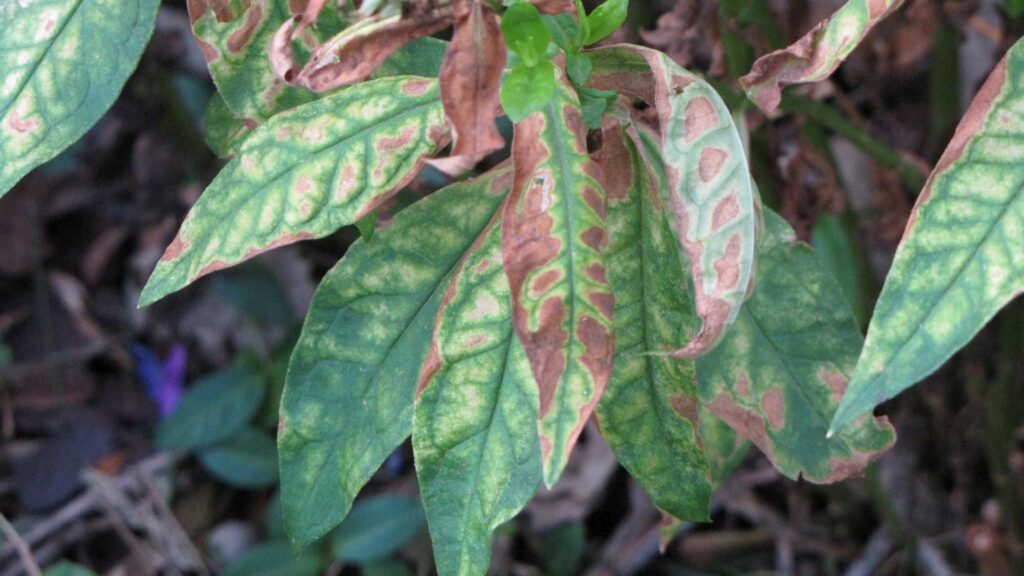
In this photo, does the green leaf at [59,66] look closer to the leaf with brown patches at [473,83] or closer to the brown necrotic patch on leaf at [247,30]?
the brown necrotic patch on leaf at [247,30]

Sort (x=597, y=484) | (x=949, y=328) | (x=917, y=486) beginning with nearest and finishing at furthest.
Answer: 1. (x=949, y=328)
2. (x=917, y=486)
3. (x=597, y=484)

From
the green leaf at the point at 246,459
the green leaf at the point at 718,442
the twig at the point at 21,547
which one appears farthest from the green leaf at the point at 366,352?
the twig at the point at 21,547

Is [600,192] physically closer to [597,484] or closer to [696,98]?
[696,98]

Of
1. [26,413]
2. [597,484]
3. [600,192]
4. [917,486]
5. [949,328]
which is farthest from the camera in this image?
[26,413]

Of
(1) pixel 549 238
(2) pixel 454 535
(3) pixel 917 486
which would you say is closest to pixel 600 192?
(1) pixel 549 238

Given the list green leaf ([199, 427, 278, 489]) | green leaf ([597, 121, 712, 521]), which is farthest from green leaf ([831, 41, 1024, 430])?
green leaf ([199, 427, 278, 489])

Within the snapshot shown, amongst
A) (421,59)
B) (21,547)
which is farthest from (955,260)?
(21,547)
